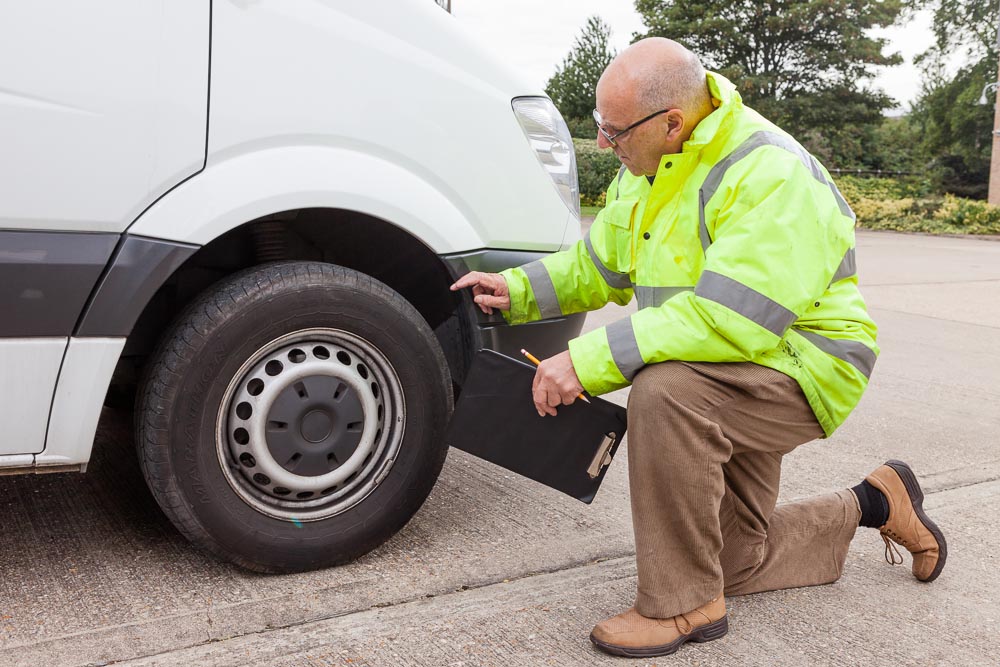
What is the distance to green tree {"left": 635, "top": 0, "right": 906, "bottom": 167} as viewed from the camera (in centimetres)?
3497

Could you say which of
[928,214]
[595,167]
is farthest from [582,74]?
[928,214]

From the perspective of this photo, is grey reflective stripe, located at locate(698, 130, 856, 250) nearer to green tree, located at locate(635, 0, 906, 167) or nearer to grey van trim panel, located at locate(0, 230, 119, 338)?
grey van trim panel, located at locate(0, 230, 119, 338)

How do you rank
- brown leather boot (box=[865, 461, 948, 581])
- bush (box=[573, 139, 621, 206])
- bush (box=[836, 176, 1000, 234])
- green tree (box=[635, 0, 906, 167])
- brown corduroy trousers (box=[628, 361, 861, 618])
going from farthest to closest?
green tree (box=[635, 0, 906, 167]) < bush (box=[573, 139, 621, 206]) < bush (box=[836, 176, 1000, 234]) < brown leather boot (box=[865, 461, 948, 581]) < brown corduroy trousers (box=[628, 361, 861, 618])

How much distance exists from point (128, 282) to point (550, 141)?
4.04 ft

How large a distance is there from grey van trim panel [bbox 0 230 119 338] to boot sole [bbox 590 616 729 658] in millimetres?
1366

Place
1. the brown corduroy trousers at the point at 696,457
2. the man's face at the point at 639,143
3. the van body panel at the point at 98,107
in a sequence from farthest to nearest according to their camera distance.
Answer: the man's face at the point at 639,143
the brown corduroy trousers at the point at 696,457
the van body panel at the point at 98,107

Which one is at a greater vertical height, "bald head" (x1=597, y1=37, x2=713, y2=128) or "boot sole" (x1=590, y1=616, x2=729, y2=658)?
"bald head" (x1=597, y1=37, x2=713, y2=128)

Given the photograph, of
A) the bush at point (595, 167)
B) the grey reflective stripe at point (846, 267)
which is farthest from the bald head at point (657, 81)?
the bush at point (595, 167)

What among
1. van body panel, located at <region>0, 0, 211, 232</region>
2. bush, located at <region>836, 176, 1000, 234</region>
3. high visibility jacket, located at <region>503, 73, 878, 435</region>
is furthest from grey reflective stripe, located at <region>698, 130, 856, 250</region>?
bush, located at <region>836, 176, 1000, 234</region>

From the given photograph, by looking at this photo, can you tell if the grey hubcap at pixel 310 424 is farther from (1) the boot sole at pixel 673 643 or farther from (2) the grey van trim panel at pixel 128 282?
(1) the boot sole at pixel 673 643

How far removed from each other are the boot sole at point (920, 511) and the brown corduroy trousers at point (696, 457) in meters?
0.49

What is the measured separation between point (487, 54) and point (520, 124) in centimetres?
20

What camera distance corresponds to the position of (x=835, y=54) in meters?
35.7

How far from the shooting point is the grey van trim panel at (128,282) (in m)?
2.32
